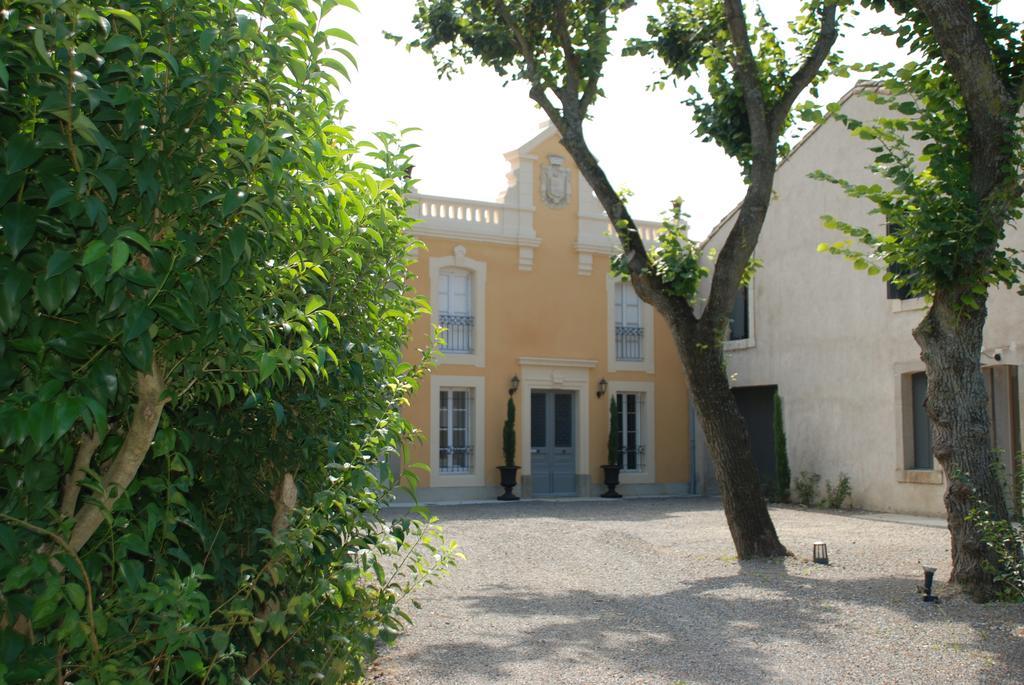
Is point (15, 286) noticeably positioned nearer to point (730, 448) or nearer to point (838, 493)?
point (730, 448)

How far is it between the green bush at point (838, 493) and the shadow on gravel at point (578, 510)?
1859 millimetres

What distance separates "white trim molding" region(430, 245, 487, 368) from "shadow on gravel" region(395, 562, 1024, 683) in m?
11.2

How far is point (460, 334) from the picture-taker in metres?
19.8

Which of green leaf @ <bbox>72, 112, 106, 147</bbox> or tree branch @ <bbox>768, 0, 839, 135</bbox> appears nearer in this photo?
green leaf @ <bbox>72, 112, 106, 147</bbox>

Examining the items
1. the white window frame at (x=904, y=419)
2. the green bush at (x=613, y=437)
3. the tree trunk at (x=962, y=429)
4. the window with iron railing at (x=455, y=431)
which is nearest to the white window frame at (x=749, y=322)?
the green bush at (x=613, y=437)

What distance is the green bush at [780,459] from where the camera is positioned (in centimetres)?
1856

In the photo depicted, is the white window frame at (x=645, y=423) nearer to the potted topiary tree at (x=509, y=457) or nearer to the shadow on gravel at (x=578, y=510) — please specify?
the shadow on gravel at (x=578, y=510)

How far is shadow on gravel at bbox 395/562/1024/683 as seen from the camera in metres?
5.66

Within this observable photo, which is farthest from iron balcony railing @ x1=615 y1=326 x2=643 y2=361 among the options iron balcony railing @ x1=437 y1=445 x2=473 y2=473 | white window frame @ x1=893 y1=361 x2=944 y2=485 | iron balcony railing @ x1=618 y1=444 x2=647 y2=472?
white window frame @ x1=893 y1=361 x2=944 y2=485

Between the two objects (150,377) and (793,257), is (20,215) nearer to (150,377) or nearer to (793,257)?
(150,377)

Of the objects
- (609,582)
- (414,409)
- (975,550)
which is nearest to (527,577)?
(609,582)

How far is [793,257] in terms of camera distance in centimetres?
1856

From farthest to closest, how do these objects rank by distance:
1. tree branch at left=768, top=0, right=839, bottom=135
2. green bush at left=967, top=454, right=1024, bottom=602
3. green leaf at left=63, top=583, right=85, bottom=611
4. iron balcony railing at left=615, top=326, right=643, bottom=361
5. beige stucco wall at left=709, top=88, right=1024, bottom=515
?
iron balcony railing at left=615, top=326, right=643, bottom=361
beige stucco wall at left=709, top=88, right=1024, bottom=515
tree branch at left=768, top=0, right=839, bottom=135
green bush at left=967, top=454, right=1024, bottom=602
green leaf at left=63, top=583, right=85, bottom=611

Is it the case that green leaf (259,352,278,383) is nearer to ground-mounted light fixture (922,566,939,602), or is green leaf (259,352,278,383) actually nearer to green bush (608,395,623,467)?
ground-mounted light fixture (922,566,939,602)
